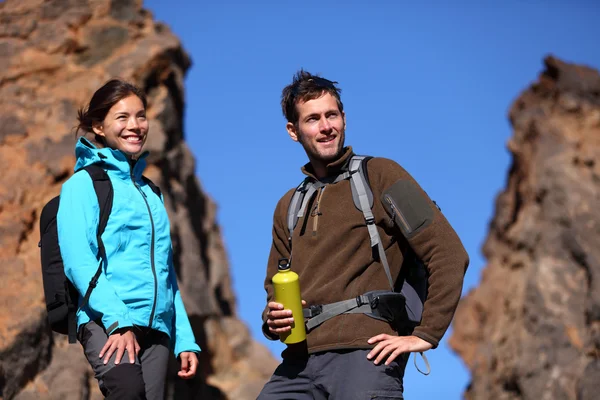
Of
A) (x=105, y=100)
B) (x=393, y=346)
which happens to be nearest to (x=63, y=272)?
(x=105, y=100)

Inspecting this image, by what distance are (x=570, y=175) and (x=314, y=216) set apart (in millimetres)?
13695

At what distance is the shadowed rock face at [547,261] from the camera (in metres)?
13.2

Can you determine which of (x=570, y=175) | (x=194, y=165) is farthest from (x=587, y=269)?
(x=194, y=165)

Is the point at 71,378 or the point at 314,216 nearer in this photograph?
the point at 314,216

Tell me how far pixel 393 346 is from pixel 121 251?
1.67 m

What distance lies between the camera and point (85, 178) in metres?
4.52

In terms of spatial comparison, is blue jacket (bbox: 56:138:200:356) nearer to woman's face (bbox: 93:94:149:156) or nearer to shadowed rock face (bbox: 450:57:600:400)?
woman's face (bbox: 93:94:149:156)

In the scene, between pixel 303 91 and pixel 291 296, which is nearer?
pixel 291 296

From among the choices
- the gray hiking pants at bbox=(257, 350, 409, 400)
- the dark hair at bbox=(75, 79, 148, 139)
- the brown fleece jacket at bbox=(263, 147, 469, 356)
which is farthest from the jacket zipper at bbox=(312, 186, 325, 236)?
the dark hair at bbox=(75, 79, 148, 139)

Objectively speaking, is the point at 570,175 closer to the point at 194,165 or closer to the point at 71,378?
the point at 194,165

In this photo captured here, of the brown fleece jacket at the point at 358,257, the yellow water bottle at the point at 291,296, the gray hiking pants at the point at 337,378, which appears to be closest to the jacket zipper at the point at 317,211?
the brown fleece jacket at the point at 358,257

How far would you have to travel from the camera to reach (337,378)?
414 centimetres

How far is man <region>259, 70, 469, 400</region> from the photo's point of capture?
4.09 metres

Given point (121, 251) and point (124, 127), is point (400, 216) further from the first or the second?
point (124, 127)
